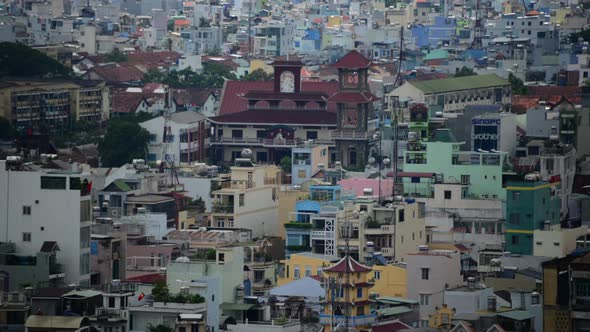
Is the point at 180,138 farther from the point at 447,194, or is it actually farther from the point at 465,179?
the point at 447,194

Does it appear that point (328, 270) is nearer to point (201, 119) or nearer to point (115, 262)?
point (115, 262)

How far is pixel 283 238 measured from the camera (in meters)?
71.2

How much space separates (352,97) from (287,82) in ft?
21.4

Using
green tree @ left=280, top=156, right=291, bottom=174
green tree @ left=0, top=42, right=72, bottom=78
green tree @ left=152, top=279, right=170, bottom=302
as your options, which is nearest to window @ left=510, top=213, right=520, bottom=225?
green tree @ left=152, top=279, right=170, bottom=302

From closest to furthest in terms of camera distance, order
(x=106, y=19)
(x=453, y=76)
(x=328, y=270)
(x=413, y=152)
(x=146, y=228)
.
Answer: (x=328, y=270), (x=146, y=228), (x=413, y=152), (x=453, y=76), (x=106, y=19)

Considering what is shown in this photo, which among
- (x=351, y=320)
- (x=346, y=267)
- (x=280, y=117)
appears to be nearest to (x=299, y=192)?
(x=346, y=267)

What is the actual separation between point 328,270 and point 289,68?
52.2 m

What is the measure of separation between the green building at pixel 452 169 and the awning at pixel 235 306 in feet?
59.6

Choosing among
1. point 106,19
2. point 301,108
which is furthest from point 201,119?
point 106,19

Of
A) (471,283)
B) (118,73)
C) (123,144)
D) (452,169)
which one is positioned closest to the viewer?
(471,283)

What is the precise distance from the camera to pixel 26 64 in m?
119

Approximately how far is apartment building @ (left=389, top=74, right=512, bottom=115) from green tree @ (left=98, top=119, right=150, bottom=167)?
994cm

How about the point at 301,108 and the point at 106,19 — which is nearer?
the point at 301,108

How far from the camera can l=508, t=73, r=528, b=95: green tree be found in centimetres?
11052
